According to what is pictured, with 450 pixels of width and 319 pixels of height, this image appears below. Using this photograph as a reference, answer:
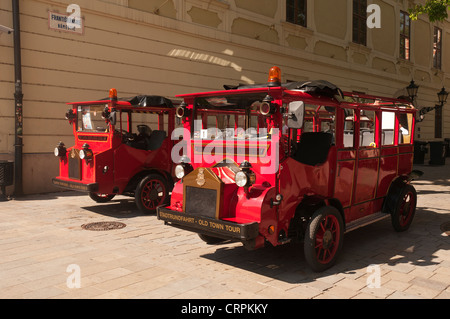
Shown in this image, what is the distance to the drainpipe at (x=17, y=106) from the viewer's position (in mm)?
9719

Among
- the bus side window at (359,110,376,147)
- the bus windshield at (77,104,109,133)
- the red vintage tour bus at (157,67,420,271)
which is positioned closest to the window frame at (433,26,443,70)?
the red vintage tour bus at (157,67,420,271)

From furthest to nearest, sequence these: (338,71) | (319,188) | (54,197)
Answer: (338,71) < (54,197) < (319,188)

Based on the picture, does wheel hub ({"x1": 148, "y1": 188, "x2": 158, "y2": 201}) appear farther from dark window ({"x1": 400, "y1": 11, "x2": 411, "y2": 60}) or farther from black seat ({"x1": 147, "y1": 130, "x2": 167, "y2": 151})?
dark window ({"x1": 400, "y1": 11, "x2": 411, "y2": 60})

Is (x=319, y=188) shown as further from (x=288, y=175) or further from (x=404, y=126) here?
→ (x=404, y=126)

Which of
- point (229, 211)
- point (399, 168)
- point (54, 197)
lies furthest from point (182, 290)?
point (54, 197)

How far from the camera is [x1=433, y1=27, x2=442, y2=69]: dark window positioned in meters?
26.3

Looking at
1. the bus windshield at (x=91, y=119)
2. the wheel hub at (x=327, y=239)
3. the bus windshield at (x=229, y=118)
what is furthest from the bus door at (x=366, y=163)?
the bus windshield at (x=91, y=119)

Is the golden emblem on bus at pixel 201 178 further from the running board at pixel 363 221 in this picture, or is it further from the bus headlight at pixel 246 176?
the running board at pixel 363 221

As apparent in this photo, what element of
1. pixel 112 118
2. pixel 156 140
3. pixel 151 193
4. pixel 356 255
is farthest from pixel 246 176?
pixel 156 140

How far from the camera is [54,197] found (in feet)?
32.0

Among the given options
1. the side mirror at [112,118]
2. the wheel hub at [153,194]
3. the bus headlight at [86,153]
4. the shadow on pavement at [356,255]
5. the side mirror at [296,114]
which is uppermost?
the side mirror at [112,118]

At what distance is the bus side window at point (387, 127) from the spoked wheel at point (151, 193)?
4284 millimetres

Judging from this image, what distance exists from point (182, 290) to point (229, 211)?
1.02m

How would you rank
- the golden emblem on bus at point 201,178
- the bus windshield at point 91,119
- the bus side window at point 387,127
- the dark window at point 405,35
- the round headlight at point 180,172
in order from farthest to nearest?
the dark window at point 405,35
the bus windshield at point 91,119
the bus side window at point 387,127
the round headlight at point 180,172
the golden emblem on bus at point 201,178
